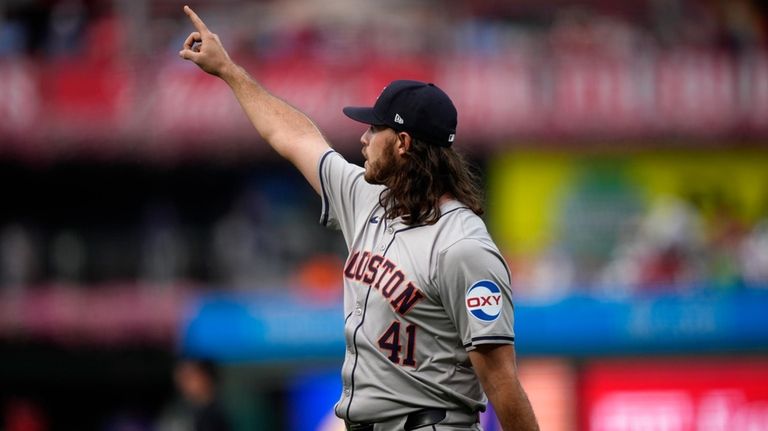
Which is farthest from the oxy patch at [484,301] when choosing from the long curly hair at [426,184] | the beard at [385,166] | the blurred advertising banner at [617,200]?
the blurred advertising banner at [617,200]

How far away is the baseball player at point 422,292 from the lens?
3.84 metres

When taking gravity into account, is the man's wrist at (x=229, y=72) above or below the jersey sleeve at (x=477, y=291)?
above

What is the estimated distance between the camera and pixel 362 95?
17.0 m

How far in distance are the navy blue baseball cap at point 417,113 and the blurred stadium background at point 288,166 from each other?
1098 cm

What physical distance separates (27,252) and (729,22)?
33.2 feet

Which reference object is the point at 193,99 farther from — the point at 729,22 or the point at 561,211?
the point at 729,22

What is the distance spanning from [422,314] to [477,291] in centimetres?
23

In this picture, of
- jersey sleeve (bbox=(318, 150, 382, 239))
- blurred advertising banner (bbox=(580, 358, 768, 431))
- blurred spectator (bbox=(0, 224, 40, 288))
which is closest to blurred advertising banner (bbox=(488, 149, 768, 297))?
blurred spectator (bbox=(0, 224, 40, 288))

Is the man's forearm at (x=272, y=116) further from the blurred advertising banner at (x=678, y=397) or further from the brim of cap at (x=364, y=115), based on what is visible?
the blurred advertising banner at (x=678, y=397)

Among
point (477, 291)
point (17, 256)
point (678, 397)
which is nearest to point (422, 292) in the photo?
point (477, 291)

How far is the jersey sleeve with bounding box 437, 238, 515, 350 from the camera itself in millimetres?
3811

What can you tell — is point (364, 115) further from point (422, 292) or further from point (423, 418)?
point (423, 418)

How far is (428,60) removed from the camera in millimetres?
17141

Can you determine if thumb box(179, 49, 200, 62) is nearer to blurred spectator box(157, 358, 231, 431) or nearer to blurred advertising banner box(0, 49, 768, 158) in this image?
blurred spectator box(157, 358, 231, 431)
